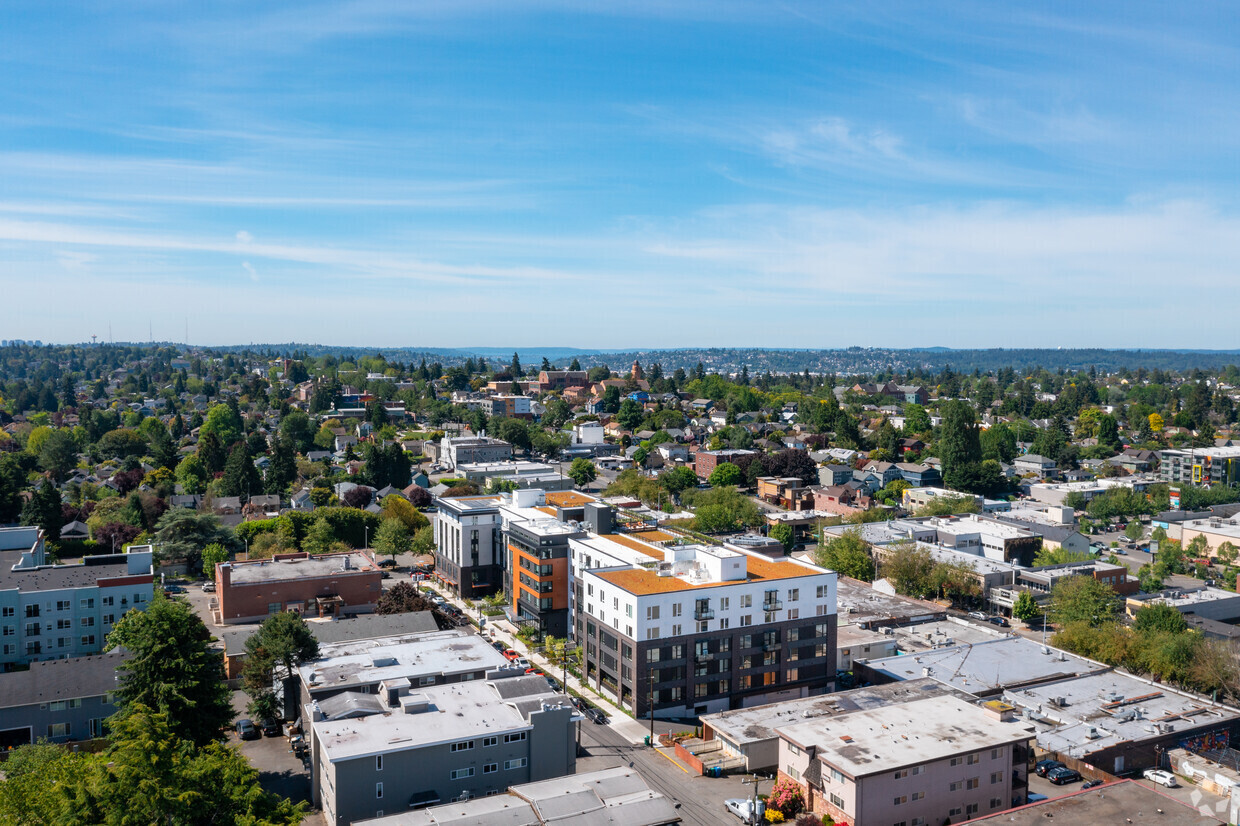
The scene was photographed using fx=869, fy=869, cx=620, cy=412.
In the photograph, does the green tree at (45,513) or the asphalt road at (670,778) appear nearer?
the asphalt road at (670,778)

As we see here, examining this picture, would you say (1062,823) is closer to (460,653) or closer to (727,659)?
(727,659)

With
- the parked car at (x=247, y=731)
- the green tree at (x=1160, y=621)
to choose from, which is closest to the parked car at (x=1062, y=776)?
the green tree at (x=1160, y=621)

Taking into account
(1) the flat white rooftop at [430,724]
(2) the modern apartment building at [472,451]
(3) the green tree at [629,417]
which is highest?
(3) the green tree at [629,417]

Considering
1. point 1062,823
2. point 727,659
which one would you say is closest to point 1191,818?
point 1062,823

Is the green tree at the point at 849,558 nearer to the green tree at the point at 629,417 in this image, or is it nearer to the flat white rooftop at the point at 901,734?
the flat white rooftop at the point at 901,734

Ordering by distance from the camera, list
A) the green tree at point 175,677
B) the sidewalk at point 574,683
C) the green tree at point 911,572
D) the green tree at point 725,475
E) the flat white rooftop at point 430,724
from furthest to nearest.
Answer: the green tree at point 725,475 → the green tree at point 911,572 → the sidewalk at point 574,683 → the green tree at point 175,677 → the flat white rooftop at point 430,724

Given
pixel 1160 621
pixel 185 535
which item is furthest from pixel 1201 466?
pixel 185 535
